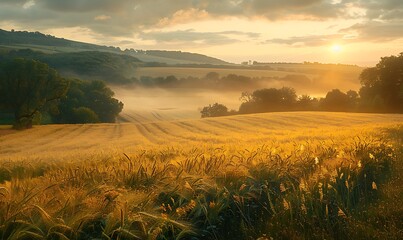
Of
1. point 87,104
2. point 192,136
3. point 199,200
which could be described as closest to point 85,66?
point 87,104

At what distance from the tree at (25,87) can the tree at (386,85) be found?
45.7 m

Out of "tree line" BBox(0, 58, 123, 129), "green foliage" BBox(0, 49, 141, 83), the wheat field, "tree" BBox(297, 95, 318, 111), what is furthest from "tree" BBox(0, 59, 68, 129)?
"green foliage" BBox(0, 49, 141, 83)

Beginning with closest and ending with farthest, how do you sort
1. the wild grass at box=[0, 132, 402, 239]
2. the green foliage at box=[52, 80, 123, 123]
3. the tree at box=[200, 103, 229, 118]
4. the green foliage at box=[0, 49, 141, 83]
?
the wild grass at box=[0, 132, 402, 239]
the green foliage at box=[52, 80, 123, 123]
the tree at box=[200, 103, 229, 118]
the green foliage at box=[0, 49, 141, 83]

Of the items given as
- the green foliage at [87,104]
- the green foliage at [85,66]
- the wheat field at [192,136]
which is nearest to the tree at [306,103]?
the green foliage at [87,104]

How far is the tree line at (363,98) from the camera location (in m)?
62.7

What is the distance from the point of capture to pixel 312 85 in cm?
13150

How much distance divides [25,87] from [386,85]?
50.5 m

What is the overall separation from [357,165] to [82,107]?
6845 cm

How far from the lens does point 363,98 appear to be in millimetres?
67375

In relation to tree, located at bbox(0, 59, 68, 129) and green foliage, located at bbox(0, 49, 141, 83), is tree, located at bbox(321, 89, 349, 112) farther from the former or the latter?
green foliage, located at bbox(0, 49, 141, 83)

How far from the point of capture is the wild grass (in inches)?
179

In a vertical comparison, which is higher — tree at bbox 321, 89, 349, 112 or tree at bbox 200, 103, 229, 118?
tree at bbox 321, 89, 349, 112

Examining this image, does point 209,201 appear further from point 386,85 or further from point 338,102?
point 338,102

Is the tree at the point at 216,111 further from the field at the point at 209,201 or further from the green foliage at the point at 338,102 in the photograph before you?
the field at the point at 209,201
